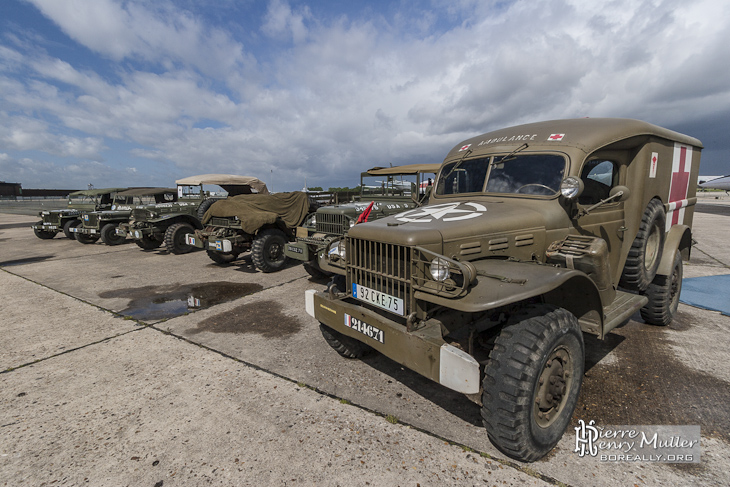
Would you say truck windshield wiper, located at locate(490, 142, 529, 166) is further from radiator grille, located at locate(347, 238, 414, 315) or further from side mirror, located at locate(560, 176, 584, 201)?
radiator grille, located at locate(347, 238, 414, 315)

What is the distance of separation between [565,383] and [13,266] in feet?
38.7

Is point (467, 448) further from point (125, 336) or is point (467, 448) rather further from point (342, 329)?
point (125, 336)

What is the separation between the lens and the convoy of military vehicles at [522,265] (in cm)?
230

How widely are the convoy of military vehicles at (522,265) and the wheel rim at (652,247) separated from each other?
0.05ft

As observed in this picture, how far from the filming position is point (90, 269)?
8.49 metres

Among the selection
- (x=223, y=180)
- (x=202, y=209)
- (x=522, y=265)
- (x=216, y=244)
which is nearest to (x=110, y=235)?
(x=202, y=209)

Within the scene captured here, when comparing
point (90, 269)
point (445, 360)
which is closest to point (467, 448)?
point (445, 360)

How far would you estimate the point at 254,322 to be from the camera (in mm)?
4961

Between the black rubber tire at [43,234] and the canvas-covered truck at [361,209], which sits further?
the black rubber tire at [43,234]

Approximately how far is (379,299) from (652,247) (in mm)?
3667

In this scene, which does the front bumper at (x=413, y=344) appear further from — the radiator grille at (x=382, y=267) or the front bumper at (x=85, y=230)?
the front bumper at (x=85, y=230)

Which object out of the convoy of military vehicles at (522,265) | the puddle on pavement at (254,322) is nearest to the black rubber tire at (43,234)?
the puddle on pavement at (254,322)

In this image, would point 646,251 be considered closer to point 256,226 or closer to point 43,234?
point 256,226

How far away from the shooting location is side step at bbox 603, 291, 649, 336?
9.91 feet
